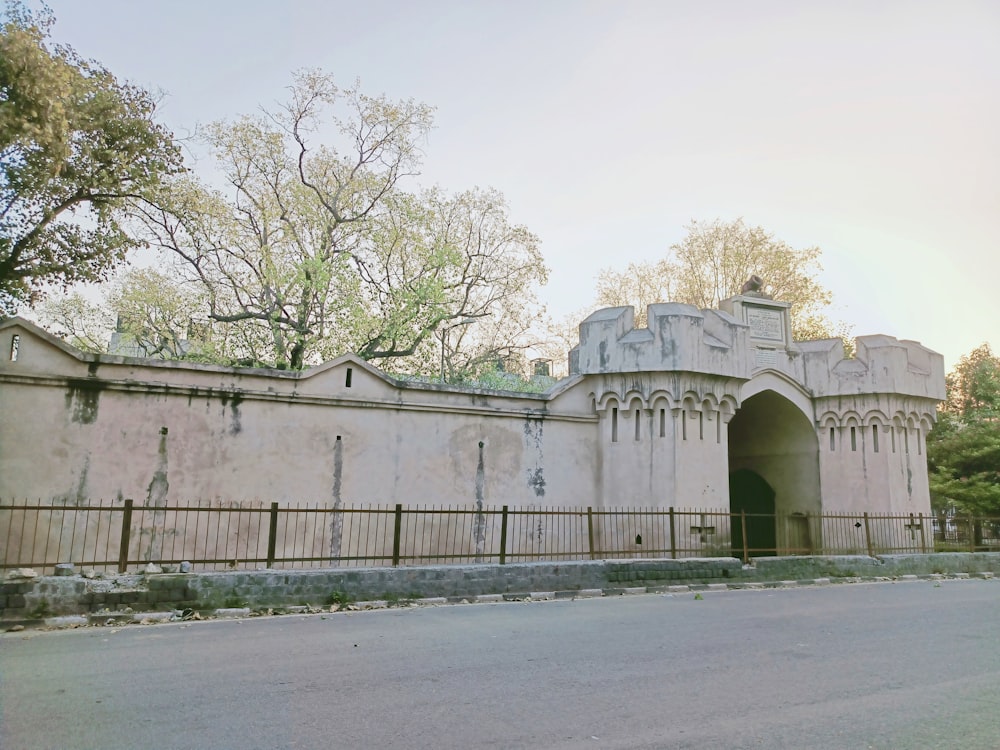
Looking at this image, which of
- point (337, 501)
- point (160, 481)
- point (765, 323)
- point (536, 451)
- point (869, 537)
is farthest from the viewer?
point (765, 323)

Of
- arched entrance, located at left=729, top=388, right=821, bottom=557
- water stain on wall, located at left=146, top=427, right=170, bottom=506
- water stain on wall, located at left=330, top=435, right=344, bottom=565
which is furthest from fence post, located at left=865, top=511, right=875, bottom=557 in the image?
water stain on wall, located at left=146, top=427, right=170, bottom=506

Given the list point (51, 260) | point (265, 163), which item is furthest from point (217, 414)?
point (265, 163)

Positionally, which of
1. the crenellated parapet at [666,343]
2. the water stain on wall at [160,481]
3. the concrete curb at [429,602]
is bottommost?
the concrete curb at [429,602]

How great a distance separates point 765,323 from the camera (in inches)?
723

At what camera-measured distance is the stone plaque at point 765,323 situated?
18.2m

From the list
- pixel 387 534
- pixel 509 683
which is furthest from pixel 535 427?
pixel 509 683

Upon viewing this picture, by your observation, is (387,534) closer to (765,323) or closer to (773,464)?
(765,323)

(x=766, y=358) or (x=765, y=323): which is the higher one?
(x=765, y=323)

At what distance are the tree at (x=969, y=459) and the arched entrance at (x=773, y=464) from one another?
8016mm

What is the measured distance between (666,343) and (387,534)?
6.93 m

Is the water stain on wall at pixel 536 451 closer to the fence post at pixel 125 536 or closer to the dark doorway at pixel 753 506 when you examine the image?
the dark doorway at pixel 753 506

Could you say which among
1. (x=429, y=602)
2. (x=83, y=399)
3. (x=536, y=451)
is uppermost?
(x=83, y=399)

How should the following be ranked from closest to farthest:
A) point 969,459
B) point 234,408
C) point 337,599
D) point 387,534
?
point 337,599
point 234,408
point 387,534
point 969,459

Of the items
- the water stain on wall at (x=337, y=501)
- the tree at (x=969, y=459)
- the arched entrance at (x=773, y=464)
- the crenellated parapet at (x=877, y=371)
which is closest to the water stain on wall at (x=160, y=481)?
the water stain on wall at (x=337, y=501)
